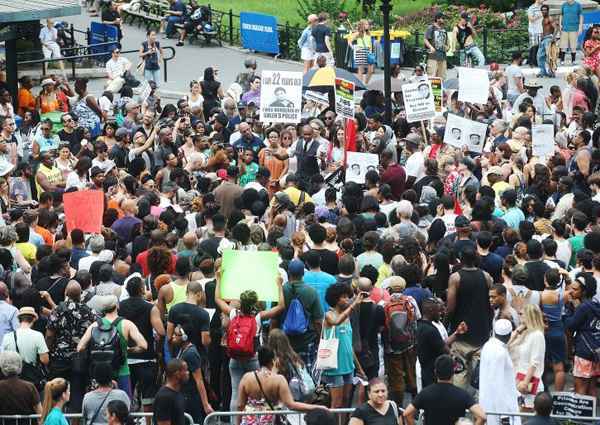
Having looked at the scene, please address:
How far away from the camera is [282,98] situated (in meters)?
23.1

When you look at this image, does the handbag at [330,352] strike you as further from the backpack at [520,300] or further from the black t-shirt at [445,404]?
the backpack at [520,300]

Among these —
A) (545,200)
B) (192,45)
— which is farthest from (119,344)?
(192,45)

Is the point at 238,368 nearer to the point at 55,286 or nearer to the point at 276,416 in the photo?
the point at 276,416

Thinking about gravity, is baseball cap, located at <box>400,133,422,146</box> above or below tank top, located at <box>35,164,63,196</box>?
above

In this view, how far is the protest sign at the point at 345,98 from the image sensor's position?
22.0 m

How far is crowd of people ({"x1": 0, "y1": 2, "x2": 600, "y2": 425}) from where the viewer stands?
1343 cm

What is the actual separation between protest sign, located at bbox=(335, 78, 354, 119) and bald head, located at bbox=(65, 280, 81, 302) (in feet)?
28.0

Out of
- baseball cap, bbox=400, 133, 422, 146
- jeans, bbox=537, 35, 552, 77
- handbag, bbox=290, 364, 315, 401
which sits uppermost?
baseball cap, bbox=400, 133, 422, 146

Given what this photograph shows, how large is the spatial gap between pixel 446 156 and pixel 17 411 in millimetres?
9117

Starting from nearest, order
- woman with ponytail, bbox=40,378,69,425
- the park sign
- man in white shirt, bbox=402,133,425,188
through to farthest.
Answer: woman with ponytail, bbox=40,378,69,425 → man in white shirt, bbox=402,133,425,188 → the park sign

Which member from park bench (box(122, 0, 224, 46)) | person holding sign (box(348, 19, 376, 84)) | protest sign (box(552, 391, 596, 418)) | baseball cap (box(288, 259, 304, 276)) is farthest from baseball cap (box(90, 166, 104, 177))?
park bench (box(122, 0, 224, 46))

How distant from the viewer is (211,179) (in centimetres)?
2041

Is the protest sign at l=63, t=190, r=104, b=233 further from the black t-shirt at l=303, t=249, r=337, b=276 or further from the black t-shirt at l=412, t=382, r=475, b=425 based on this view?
the black t-shirt at l=412, t=382, r=475, b=425

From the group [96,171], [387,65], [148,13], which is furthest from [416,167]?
[148,13]
